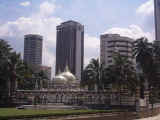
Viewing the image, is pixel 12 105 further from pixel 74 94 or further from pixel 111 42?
pixel 111 42

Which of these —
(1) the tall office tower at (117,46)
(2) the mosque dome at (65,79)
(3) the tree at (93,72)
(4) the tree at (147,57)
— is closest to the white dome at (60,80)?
(2) the mosque dome at (65,79)

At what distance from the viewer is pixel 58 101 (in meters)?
Answer: 76.0

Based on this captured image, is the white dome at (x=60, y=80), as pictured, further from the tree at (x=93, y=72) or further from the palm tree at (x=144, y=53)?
the palm tree at (x=144, y=53)

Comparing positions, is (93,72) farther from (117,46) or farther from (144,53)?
(117,46)

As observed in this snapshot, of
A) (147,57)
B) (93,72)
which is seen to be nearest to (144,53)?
(147,57)

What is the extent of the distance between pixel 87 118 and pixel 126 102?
103 feet

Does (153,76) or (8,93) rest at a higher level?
(153,76)

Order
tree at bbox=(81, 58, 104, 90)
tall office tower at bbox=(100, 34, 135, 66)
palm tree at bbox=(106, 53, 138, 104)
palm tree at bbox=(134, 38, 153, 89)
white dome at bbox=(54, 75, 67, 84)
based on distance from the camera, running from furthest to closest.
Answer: tall office tower at bbox=(100, 34, 135, 66) < white dome at bbox=(54, 75, 67, 84) < tree at bbox=(81, 58, 104, 90) < palm tree at bbox=(134, 38, 153, 89) < palm tree at bbox=(106, 53, 138, 104)

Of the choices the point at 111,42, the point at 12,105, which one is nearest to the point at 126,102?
the point at 12,105

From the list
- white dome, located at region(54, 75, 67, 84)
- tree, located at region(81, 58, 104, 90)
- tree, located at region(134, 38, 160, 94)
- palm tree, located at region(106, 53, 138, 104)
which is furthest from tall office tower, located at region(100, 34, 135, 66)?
palm tree, located at region(106, 53, 138, 104)

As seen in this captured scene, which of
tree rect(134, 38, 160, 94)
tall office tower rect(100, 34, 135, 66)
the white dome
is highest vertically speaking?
tall office tower rect(100, 34, 135, 66)

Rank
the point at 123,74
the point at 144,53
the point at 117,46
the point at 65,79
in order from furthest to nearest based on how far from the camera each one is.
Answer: the point at 117,46, the point at 65,79, the point at 144,53, the point at 123,74

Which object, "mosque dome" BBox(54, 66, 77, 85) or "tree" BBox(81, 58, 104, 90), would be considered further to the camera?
"mosque dome" BBox(54, 66, 77, 85)

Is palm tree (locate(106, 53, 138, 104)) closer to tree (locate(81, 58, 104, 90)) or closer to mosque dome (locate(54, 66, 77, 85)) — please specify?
tree (locate(81, 58, 104, 90))
